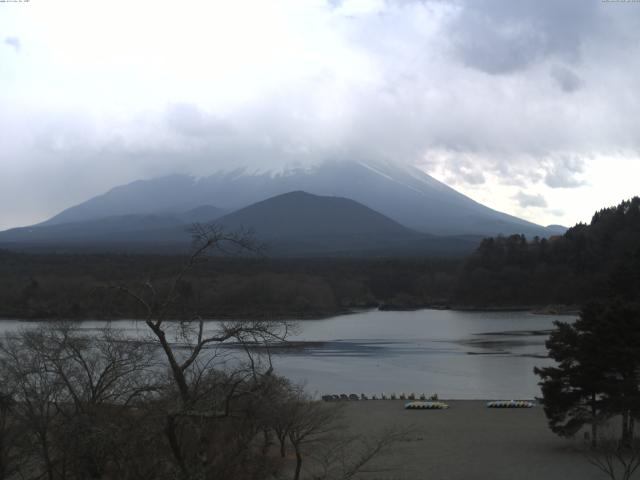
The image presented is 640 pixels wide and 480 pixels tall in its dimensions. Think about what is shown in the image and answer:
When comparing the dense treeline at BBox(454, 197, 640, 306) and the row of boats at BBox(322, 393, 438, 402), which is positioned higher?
the dense treeline at BBox(454, 197, 640, 306)

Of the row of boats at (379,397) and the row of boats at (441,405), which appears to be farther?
the row of boats at (379,397)

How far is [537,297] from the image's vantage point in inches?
1935

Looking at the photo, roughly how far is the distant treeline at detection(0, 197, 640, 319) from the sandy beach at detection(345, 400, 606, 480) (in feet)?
74.4

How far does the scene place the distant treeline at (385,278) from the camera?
4069cm

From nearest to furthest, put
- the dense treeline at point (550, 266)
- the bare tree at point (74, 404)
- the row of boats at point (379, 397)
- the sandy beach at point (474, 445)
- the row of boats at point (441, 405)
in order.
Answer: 1. the bare tree at point (74, 404)
2. the sandy beach at point (474, 445)
3. the row of boats at point (441, 405)
4. the row of boats at point (379, 397)
5. the dense treeline at point (550, 266)

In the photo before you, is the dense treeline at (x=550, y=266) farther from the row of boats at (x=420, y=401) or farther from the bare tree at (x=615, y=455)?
the bare tree at (x=615, y=455)

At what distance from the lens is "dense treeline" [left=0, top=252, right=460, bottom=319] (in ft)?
125

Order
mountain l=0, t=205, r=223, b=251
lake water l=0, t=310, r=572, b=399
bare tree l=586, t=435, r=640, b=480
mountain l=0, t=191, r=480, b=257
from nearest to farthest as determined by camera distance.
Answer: bare tree l=586, t=435, r=640, b=480
lake water l=0, t=310, r=572, b=399
mountain l=0, t=191, r=480, b=257
mountain l=0, t=205, r=223, b=251

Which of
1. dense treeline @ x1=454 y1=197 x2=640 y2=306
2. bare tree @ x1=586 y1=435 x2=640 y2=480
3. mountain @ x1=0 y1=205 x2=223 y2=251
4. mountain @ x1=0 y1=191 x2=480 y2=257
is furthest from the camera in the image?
mountain @ x1=0 y1=205 x2=223 y2=251

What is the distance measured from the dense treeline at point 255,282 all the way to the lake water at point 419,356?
3585 mm

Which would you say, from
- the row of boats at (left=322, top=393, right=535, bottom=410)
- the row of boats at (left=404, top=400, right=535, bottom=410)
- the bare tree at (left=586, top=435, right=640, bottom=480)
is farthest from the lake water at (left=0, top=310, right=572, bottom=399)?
the bare tree at (left=586, top=435, right=640, bottom=480)

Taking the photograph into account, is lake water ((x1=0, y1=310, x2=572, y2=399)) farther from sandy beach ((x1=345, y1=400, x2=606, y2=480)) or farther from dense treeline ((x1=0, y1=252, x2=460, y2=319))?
dense treeline ((x1=0, y1=252, x2=460, y2=319))

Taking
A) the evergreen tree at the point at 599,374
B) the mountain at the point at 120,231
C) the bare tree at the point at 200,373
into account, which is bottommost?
the evergreen tree at the point at 599,374

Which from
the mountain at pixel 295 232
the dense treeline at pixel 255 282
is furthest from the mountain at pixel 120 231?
the dense treeline at pixel 255 282
